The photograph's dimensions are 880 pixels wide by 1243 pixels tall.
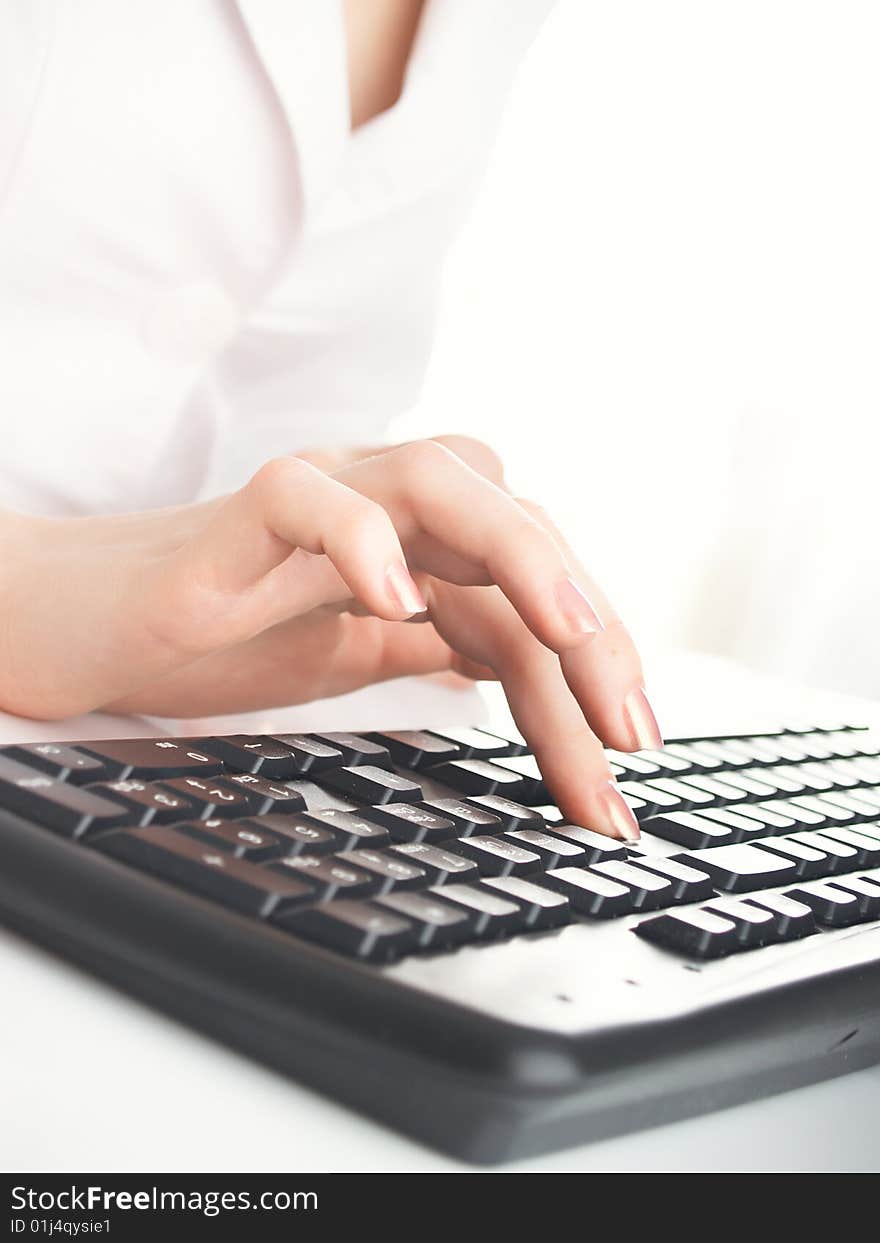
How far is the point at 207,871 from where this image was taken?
255mm

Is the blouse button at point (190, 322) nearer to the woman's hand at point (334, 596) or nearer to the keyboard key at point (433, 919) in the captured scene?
the woman's hand at point (334, 596)

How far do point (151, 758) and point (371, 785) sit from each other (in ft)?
0.19

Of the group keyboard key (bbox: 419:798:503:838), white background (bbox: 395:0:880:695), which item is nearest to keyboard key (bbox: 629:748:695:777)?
keyboard key (bbox: 419:798:503:838)

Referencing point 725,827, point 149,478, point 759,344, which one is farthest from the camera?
point 759,344

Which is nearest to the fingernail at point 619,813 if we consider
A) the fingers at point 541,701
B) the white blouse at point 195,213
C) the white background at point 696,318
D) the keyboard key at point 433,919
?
the fingers at point 541,701

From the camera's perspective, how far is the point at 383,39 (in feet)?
2.72

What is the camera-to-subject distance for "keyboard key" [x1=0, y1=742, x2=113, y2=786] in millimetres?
303

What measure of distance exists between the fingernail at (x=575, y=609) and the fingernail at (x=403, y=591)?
0.05m

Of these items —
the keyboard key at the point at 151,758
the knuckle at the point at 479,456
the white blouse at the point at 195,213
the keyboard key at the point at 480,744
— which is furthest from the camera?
the white blouse at the point at 195,213

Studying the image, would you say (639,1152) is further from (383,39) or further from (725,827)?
(383,39)

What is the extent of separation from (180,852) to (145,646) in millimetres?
144

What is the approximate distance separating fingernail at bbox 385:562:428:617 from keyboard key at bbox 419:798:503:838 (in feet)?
0.16

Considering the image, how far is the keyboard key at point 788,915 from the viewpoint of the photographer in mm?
293

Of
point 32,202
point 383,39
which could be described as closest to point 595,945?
point 32,202
